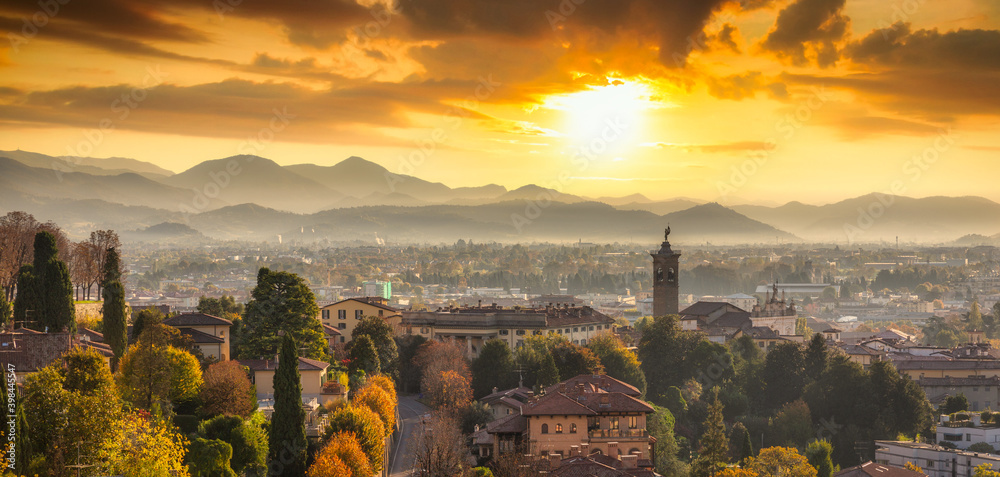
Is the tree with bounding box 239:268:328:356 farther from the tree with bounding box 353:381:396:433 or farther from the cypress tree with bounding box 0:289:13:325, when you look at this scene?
the cypress tree with bounding box 0:289:13:325

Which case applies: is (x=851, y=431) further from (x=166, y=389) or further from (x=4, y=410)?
(x=4, y=410)

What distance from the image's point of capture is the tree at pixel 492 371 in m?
52.9

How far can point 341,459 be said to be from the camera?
104ft

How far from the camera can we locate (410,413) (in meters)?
49.5

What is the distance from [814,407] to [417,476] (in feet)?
83.1

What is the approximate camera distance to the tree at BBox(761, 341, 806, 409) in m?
56.4

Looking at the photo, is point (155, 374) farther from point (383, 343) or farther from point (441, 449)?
point (383, 343)

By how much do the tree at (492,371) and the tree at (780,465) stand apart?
555 inches

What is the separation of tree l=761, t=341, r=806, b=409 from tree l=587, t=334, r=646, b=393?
258 inches

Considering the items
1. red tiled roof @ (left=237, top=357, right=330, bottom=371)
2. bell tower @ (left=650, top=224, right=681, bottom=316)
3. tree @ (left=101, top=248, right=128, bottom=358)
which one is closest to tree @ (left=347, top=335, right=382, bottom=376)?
red tiled roof @ (left=237, top=357, right=330, bottom=371)

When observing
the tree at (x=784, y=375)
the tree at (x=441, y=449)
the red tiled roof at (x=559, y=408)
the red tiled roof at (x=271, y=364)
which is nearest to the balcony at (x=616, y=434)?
the red tiled roof at (x=559, y=408)

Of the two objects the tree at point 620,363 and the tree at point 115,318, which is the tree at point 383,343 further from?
the tree at point 115,318

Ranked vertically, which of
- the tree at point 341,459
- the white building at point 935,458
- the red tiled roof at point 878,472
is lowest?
the white building at point 935,458

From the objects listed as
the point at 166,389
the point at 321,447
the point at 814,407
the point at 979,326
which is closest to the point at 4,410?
the point at 166,389
